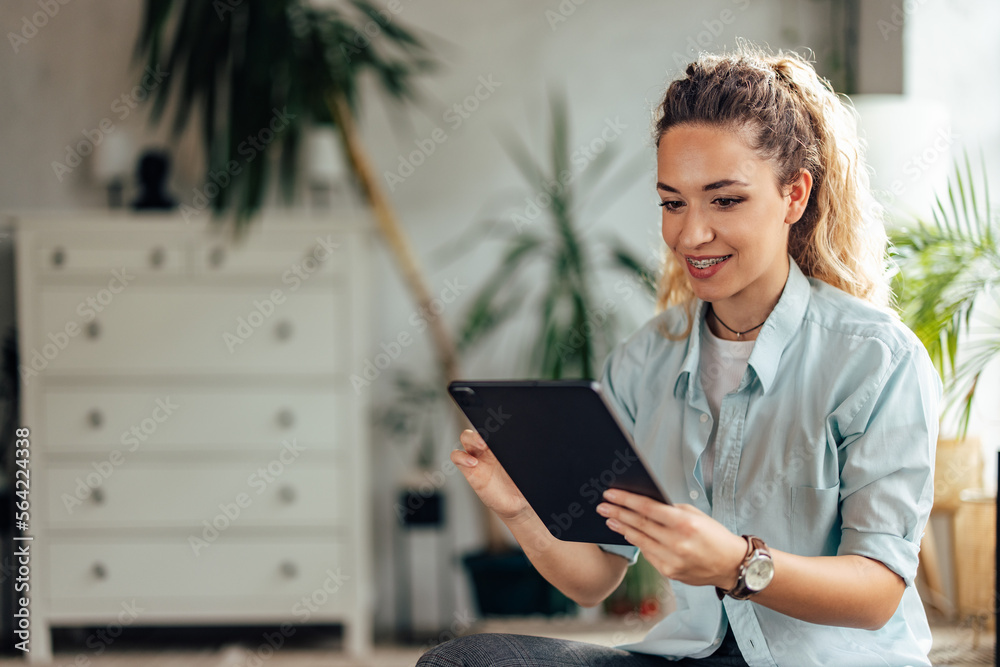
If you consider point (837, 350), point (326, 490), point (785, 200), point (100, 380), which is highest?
point (785, 200)

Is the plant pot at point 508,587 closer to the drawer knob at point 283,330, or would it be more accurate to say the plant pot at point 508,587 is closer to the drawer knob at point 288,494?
the drawer knob at point 288,494

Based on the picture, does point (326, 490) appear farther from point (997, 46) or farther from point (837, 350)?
point (997, 46)

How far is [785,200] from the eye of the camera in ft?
3.58

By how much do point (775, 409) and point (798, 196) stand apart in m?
0.28

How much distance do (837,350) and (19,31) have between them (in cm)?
310

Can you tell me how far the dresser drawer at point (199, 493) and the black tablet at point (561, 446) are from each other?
156 centimetres

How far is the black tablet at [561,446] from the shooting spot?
0.81 metres

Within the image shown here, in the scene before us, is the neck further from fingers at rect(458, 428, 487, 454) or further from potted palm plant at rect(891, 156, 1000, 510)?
potted palm plant at rect(891, 156, 1000, 510)

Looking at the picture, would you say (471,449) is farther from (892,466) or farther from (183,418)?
(183,418)

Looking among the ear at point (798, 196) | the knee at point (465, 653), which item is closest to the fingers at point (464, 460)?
the knee at point (465, 653)

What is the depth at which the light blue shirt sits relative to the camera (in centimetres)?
97

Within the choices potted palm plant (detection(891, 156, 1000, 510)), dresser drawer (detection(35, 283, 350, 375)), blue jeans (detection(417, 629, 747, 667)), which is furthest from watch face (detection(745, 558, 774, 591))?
dresser drawer (detection(35, 283, 350, 375))

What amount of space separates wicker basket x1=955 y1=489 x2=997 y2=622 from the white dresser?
162cm

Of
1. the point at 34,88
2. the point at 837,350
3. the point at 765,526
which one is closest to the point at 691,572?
the point at 765,526
